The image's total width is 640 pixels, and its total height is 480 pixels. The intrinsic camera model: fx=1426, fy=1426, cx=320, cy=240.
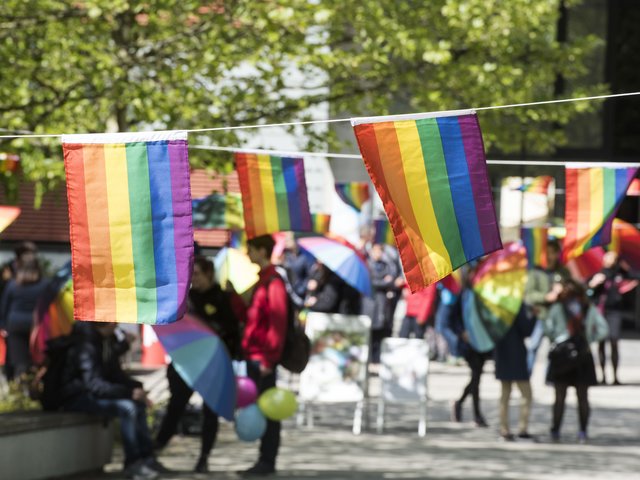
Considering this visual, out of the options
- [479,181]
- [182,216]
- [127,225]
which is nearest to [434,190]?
[479,181]

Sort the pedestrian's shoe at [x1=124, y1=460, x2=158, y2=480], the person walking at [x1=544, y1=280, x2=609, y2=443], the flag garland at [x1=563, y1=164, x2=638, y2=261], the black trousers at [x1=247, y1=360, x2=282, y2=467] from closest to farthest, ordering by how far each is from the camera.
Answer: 1. the flag garland at [x1=563, y1=164, x2=638, y2=261]
2. the pedestrian's shoe at [x1=124, y1=460, x2=158, y2=480]
3. the black trousers at [x1=247, y1=360, x2=282, y2=467]
4. the person walking at [x1=544, y1=280, x2=609, y2=443]

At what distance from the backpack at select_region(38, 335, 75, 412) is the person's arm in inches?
58.6


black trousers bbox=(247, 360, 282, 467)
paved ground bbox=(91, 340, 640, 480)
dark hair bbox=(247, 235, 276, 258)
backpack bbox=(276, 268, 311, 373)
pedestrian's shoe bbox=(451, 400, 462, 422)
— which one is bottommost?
paved ground bbox=(91, 340, 640, 480)

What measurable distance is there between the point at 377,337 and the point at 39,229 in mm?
11539

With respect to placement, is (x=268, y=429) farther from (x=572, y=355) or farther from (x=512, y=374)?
(x=572, y=355)

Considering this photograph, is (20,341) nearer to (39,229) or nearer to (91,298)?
(91,298)

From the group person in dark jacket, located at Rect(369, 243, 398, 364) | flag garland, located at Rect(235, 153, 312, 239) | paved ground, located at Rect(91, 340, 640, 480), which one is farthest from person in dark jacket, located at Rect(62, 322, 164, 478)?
person in dark jacket, located at Rect(369, 243, 398, 364)

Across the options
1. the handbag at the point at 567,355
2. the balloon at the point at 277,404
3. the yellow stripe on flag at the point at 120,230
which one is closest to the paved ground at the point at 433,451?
the balloon at the point at 277,404

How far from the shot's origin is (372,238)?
18.1 metres

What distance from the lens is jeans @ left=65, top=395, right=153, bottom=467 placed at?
1085cm

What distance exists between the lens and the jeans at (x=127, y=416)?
10.9 meters

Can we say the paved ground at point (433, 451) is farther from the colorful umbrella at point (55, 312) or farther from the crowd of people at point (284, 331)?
the colorful umbrella at point (55, 312)

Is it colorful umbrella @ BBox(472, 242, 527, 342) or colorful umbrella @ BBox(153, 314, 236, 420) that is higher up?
colorful umbrella @ BBox(472, 242, 527, 342)

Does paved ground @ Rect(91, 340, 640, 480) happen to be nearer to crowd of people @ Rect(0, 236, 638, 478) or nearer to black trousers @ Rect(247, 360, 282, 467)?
black trousers @ Rect(247, 360, 282, 467)
